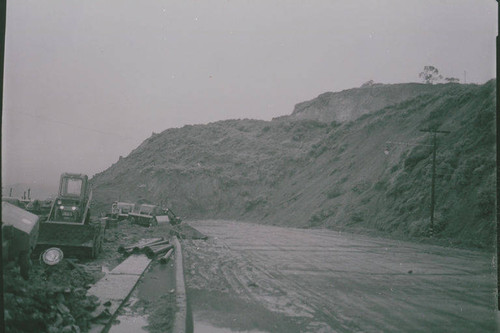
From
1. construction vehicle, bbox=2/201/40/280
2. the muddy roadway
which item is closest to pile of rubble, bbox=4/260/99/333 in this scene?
construction vehicle, bbox=2/201/40/280

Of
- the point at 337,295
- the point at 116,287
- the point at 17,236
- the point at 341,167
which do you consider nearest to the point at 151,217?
the point at 116,287

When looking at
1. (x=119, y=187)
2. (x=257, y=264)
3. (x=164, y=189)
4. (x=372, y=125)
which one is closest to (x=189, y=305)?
(x=257, y=264)

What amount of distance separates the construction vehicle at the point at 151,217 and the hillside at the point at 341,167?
49.8ft

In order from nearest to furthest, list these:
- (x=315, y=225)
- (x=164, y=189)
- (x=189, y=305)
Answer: (x=189, y=305)
(x=315, y=225)
(x=164, y=189)

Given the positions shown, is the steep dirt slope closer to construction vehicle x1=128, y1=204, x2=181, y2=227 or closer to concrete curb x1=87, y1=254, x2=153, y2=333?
construction vehicle x1=128, y1=204, x2=181, y2=227

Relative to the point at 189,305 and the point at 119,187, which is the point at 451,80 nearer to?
the point at 119,187

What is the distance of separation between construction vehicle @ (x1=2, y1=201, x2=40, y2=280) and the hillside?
2471 cm

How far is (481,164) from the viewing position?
31547mm

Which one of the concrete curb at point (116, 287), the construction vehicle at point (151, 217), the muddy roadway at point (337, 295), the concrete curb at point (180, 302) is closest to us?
the concrete curb at point (180, 302)

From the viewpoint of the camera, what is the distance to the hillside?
32.1m

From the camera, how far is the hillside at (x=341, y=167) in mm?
32125

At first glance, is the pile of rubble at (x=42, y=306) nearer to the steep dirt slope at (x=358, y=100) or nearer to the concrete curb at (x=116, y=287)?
→ the concrete curb at (x=116, y=287)

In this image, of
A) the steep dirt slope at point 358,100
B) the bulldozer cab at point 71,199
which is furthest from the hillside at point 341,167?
the bulldozer cab at point 71,199

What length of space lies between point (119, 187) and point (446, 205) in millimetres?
55994
